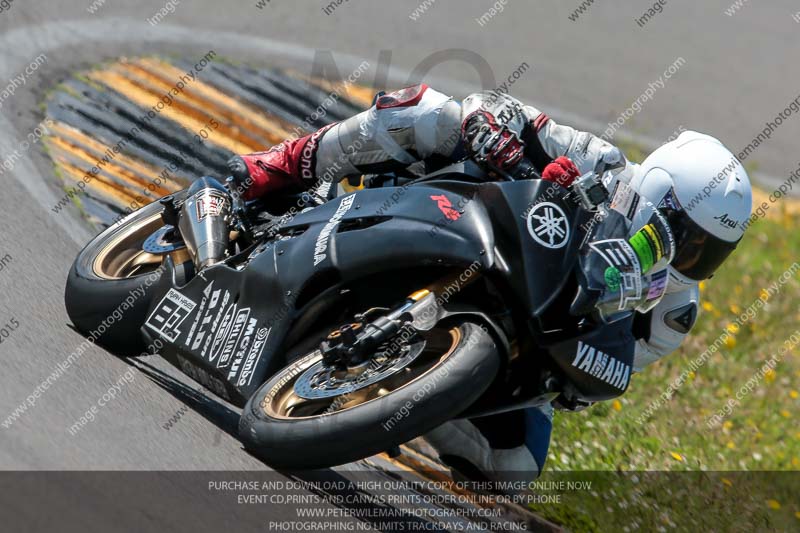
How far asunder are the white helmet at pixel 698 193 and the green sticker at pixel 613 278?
55 cm

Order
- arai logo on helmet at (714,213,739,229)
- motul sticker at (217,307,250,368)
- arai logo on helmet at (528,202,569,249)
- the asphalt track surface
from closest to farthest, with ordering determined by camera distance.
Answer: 1. arai logo on helmet at (528,202,569,249)
2. the asphalt track surface
3. arai logo on helmet at (714,213,739,229)
4. motul sticker at (217,307,250,368)

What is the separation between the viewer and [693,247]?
498 centimetres

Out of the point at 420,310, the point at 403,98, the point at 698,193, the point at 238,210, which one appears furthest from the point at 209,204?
the point at 698,193

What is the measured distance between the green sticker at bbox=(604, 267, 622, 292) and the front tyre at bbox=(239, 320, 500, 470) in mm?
457

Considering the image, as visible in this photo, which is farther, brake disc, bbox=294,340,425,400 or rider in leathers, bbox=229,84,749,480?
rider in leathers, bbox=229,84,749,480

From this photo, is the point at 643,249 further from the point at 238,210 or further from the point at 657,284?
the point at 238,210

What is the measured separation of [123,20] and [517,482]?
5.66 m

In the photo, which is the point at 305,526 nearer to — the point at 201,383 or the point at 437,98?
the point at 201,383

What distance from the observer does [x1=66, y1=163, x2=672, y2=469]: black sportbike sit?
4.34 m

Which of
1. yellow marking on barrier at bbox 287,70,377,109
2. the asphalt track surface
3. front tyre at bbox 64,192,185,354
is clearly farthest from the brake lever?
yellow marking on barrier at bbox 287,70,377,109

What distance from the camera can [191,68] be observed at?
932 cm

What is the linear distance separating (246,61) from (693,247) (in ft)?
18.3

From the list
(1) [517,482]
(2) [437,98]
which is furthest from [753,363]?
(2) [437,98]

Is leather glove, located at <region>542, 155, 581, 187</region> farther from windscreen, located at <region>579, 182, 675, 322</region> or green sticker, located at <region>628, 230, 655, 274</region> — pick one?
green sticker, located at <region>628, 230, 655, 274</region>
